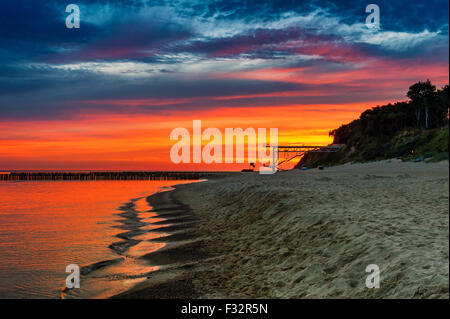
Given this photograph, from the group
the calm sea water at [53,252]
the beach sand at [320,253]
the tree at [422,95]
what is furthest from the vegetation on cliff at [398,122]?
the beach sand at [320,253]

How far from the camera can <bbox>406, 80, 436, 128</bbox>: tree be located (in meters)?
89.9

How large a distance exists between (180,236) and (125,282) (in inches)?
285

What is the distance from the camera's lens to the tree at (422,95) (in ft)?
295

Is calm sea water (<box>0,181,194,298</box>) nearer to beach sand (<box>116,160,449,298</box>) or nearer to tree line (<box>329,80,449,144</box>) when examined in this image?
beach sand (<box>116,160,449,298</box>)

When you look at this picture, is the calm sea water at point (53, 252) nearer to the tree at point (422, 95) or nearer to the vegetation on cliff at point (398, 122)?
the vegetation on cliff at point (398, 122)

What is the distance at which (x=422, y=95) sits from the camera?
90938mm

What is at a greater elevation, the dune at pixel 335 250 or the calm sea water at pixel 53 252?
the dune at pixel 335 250

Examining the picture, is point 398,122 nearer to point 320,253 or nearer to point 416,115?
point 416,115

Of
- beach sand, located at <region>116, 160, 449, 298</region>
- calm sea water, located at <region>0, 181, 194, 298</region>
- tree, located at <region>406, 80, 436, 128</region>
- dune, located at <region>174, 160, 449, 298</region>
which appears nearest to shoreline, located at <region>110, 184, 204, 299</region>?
beach sand, located at <region>116, 160, 449, 298</region>

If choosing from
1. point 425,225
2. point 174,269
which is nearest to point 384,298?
point 425,225

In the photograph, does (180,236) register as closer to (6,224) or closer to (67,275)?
(67,275)

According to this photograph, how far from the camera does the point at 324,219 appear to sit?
1377cm

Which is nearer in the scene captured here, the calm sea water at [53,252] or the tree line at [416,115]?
the calm sea water at [53,252]

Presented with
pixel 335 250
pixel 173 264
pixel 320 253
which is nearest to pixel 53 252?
pixel 173 264
